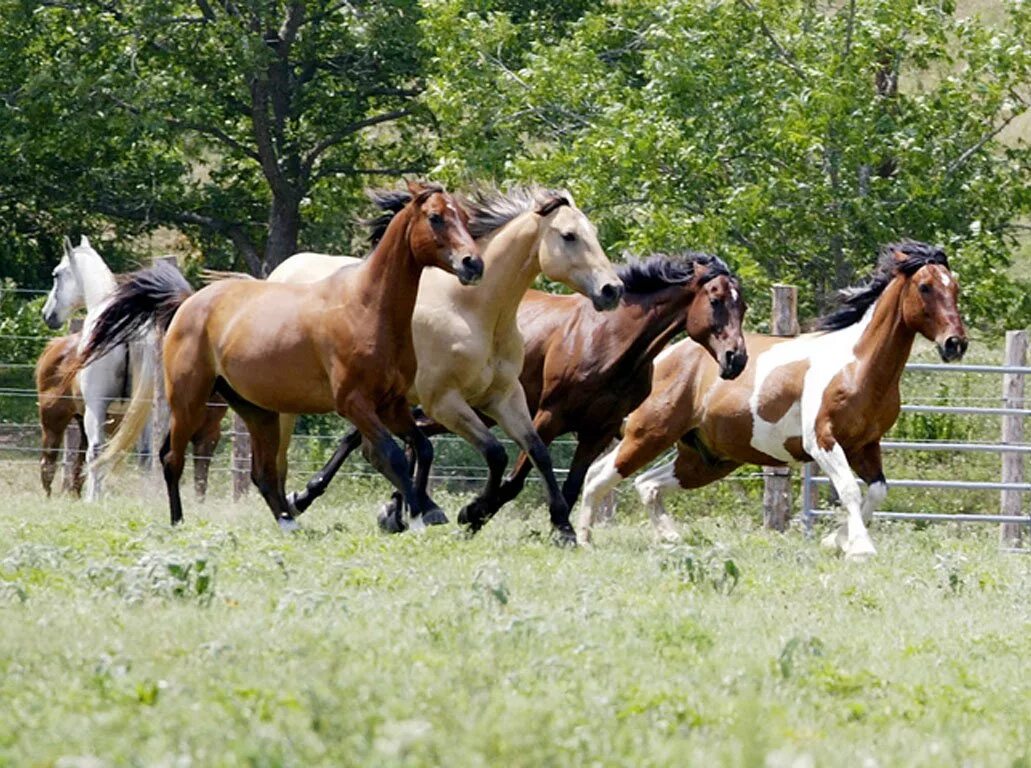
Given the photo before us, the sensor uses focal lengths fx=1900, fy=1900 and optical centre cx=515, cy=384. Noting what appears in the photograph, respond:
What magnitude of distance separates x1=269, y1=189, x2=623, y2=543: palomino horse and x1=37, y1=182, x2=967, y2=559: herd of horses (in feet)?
0.04

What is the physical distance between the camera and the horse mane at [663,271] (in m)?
12.1

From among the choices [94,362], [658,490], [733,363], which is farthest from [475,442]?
[94,362]

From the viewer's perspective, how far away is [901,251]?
494 inches

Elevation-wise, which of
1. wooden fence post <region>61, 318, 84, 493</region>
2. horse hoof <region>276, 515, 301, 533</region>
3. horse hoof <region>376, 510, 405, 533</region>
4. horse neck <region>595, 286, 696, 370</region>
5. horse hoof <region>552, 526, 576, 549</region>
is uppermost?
horse neck <region>595, 286, 696, 370</region>

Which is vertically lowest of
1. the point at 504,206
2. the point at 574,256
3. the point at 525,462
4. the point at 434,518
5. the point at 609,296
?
the point at 434,518

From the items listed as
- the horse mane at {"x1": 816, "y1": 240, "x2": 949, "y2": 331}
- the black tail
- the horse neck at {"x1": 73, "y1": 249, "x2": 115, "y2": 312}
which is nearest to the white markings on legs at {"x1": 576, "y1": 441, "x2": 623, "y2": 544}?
the horse mane at {"x1": 816, "y1": 240, "x2": 949, "y2": 331}

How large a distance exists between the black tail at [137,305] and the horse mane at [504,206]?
8.25ft

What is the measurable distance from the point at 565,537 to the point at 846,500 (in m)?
2.01

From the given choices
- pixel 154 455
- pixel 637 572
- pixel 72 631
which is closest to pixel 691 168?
pixel 154 455

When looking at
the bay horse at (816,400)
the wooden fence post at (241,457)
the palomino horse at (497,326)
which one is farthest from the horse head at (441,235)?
the wooden fence post at (241,457)

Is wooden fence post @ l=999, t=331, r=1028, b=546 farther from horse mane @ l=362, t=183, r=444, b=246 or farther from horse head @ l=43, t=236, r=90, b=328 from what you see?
horse head @ l=43, t=236, r=90, b=328

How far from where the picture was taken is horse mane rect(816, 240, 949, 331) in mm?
12305

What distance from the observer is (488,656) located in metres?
6.25

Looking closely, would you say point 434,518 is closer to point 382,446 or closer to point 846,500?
point 382,446
